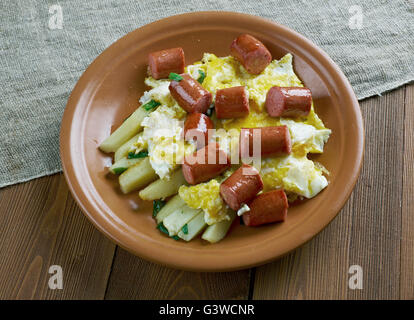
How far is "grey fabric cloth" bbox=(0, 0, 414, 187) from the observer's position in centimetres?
344

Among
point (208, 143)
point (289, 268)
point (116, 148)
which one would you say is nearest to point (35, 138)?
point (116, 148)

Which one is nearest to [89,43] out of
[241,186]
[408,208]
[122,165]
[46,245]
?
[122,165]

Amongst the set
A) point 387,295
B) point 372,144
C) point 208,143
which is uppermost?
point 208,143

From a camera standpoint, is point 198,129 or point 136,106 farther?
point 136,106

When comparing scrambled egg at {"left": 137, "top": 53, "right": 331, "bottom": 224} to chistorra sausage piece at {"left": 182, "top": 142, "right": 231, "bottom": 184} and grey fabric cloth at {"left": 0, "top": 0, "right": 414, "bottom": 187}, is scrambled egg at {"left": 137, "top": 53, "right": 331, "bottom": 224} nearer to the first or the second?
chistorra sausage piece at {"left": 182, "top": 142, "right": 231, "bottom": 184}

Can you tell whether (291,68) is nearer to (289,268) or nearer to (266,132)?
(266,132)

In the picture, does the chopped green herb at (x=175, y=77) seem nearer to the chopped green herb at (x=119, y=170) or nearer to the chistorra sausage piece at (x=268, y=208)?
the chopped green herb at (x=119, y=170)

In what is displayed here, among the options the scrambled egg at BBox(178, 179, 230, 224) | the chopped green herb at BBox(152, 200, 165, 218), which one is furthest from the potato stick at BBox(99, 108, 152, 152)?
the scrambled egg at BBox(178, 179, 230, 224)

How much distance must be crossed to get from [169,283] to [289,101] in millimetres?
1295

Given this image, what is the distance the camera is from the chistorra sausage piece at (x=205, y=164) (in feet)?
9.03

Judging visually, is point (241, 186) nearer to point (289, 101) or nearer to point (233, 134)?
point (233, 134)

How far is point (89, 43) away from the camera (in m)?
3.84

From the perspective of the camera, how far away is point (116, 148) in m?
3.12

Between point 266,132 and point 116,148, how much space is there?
98 centimetres
